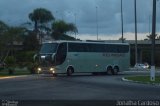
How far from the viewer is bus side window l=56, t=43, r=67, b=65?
50812 mm

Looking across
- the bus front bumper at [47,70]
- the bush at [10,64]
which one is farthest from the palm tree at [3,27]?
the bus front bumper at [47,70]

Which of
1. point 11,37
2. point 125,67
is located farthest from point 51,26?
point 125,67

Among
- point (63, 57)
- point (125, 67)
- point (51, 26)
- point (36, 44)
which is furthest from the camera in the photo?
point (51, 26)

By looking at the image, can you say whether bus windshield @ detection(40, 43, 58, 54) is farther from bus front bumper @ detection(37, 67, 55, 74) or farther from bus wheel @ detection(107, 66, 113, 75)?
bus wheel @ detection(107, 66, 113, 75)

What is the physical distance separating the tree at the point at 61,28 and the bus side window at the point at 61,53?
209ft

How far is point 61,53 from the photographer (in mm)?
51062

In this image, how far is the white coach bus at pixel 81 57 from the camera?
168 feet

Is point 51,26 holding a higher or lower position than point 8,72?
higher

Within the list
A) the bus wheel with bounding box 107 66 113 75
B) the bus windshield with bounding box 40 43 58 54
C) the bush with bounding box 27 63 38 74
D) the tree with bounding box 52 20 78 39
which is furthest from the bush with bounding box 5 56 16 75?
the tree with bounding box 52 20 78 39

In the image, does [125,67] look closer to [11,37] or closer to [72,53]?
[72,53]

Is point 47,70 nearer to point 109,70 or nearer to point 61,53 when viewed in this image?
point 61,53

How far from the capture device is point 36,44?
107812 millimetres

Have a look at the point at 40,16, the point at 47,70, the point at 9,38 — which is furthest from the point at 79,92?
the point at 40,16

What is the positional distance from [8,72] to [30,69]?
269 cm
